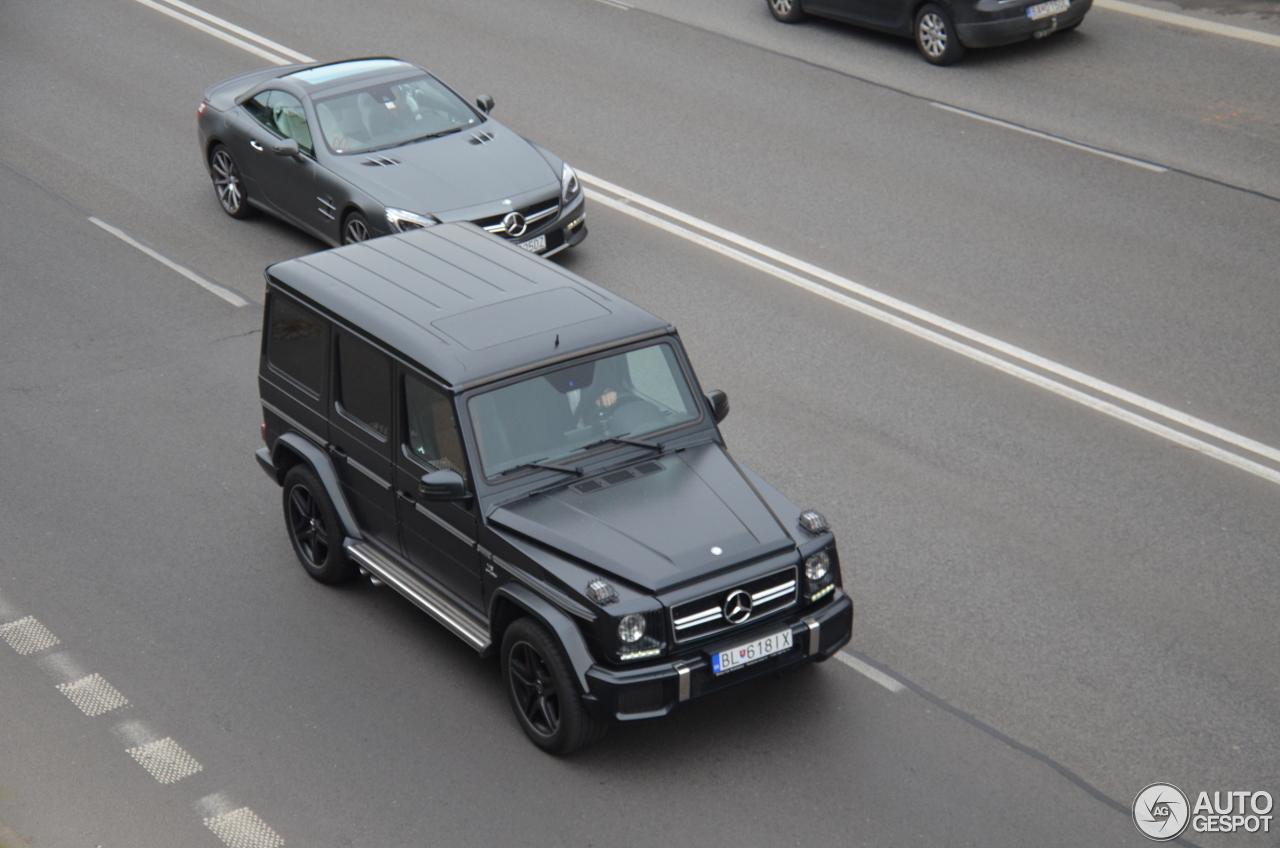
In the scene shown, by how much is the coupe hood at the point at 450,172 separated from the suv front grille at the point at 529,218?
0.16 m

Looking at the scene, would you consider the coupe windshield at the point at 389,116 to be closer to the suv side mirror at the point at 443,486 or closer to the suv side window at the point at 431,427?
the suv side window at the point at 431,427

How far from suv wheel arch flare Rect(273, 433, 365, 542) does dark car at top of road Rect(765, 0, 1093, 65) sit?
11498 millimetres

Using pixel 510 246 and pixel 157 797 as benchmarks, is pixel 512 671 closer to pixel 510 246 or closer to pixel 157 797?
pixel 157 797

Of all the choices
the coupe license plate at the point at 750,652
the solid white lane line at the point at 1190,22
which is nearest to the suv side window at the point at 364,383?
the coupe license plate at the point at 750,652

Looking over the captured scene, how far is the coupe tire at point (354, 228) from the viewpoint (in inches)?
476

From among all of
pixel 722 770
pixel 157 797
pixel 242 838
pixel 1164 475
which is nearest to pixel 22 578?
pixel 157 797

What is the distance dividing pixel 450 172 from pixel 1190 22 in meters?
11.1

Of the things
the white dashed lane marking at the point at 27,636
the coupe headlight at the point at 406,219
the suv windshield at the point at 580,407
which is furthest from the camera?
the coupe headlight at the point at 406,219

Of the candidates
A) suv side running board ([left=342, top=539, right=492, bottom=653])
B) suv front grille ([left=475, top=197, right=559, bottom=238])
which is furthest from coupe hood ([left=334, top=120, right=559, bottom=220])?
suv side running board ([left=342, top=539, right=492, bottom=653])

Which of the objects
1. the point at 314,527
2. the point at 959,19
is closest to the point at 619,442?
the point at 314,527

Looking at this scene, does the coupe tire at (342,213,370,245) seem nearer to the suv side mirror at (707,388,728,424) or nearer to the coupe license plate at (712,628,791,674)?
the suv side mirror at (707,388,728,424)

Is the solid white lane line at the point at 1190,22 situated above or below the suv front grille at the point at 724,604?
above

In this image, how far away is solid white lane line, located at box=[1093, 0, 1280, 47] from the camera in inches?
676

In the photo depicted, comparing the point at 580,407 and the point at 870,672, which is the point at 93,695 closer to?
the point at 580,407
